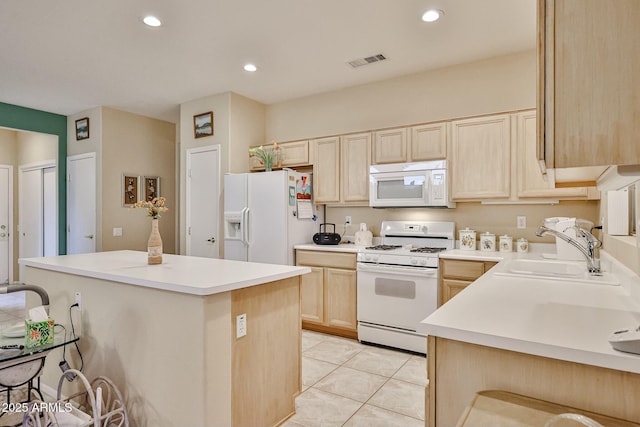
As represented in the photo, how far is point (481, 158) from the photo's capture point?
10.6 ft

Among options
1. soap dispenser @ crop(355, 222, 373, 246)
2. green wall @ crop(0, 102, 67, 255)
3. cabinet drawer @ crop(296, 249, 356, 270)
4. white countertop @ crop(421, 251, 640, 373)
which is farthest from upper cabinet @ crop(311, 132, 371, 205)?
green wall @ crop(0, 102, 67, 255)

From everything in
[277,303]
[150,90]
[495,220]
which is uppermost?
[150,90]

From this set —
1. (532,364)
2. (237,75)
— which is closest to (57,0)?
(237,75)

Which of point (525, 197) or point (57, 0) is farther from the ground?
point (57, 0)

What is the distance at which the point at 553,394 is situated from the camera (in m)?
0.98

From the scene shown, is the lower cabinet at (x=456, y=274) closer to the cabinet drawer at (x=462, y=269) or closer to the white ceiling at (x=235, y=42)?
the cabinet drawer at (x=462, y=269)

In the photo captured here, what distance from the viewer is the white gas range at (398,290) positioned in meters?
3.12

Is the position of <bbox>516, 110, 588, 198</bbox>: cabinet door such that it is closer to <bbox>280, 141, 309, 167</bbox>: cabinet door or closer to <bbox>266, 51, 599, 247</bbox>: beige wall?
<bbox>266, 51, 599, 247</bbox>: beige wall

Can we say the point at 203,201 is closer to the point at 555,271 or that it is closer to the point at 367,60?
the point at 367,60

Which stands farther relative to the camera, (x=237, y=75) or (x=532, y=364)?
(x=237, y=75)

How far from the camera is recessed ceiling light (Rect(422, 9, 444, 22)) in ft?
8.84

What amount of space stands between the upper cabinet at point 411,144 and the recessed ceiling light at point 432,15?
94 centimetres

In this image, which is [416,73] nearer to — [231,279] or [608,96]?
[231,279]

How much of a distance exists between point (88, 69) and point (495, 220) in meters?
4.40
